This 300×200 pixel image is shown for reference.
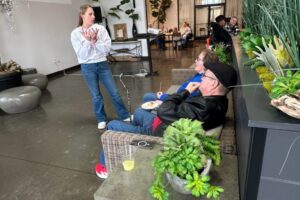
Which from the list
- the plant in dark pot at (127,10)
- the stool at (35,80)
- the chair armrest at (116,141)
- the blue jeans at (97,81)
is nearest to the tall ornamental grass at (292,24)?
the chair armrest at (116,141)

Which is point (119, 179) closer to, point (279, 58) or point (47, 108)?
point (279, 58)

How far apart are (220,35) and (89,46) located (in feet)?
8.06

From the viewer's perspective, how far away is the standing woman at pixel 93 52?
2.65 metres

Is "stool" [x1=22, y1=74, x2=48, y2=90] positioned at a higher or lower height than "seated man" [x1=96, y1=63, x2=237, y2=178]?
lower

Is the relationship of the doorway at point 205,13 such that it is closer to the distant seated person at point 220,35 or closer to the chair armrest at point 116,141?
the distant seated person at point 220,35

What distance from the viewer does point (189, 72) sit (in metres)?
3.13

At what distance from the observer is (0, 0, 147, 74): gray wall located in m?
5.09

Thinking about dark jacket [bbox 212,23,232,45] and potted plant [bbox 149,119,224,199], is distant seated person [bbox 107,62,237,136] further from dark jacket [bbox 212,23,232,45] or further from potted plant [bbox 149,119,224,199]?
dark jacket [bbox 212,23,232,45]

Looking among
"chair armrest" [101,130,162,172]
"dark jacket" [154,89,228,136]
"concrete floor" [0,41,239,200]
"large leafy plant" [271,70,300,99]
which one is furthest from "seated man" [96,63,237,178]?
"concrete floor" [0,41,239,200]

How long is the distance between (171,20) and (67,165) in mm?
12260

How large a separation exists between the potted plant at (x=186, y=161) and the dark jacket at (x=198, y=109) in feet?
1.28

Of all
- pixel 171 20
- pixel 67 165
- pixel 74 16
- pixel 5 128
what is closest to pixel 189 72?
pixel 67 165

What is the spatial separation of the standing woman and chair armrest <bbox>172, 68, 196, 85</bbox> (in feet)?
2.98

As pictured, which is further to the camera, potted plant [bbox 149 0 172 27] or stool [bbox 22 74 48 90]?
potted plant [bbox 149 0 172 27]
